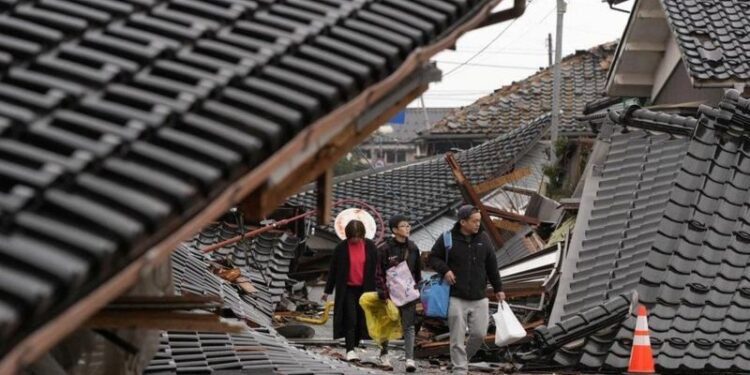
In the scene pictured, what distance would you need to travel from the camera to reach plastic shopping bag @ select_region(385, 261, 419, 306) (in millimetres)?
14789

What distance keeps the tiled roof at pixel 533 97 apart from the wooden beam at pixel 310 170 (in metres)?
34.0

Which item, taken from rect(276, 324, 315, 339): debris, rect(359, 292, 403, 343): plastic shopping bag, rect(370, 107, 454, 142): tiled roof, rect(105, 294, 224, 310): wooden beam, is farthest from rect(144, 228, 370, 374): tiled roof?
rect(370, 107, 454, 142): tiled roof

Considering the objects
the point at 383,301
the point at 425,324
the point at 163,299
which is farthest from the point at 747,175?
the point at 163,299

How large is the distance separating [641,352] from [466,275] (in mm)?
2636

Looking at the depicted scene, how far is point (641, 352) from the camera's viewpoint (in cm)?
1184

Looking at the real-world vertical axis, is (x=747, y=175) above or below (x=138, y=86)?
below

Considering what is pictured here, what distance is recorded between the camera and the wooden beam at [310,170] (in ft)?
17.5

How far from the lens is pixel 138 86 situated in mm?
4789

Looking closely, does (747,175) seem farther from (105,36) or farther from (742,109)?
(105,36)

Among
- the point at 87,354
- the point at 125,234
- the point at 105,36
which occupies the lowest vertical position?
the point at 87,354

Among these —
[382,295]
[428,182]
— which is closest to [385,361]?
[382,295]

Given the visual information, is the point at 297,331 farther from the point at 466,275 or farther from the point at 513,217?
the point at 513,217

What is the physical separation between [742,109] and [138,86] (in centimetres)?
1028

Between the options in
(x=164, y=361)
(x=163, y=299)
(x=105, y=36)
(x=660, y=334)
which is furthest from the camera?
(x=660, y=334)
